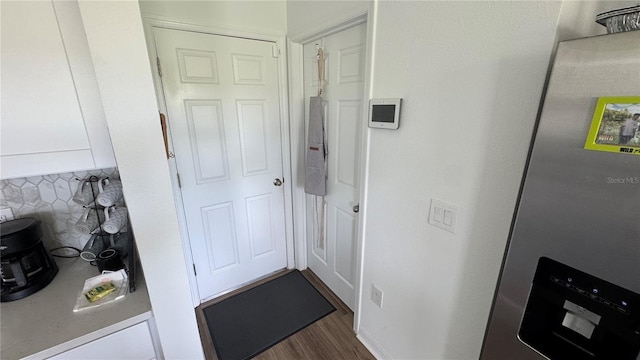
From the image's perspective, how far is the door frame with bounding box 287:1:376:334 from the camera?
129cm

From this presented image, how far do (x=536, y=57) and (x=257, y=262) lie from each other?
2.19 meters

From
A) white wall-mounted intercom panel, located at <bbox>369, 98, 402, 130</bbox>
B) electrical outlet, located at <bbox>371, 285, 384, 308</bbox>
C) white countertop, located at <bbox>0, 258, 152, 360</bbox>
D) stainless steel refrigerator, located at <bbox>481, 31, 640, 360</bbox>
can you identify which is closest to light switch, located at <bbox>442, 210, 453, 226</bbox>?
stainless steel refrigerator, located at <bbox>481, 31, 640, 360</bbox>

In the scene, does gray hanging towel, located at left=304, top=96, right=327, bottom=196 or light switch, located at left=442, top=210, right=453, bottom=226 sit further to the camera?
gray hanging towel, located at left=304, top=96, right=327, bottom=196

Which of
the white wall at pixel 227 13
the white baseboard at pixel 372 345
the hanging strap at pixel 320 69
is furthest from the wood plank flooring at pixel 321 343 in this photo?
the white wall at pixel 227 13

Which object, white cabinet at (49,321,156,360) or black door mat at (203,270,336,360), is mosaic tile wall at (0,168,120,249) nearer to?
white cabinet at (49,321,156,360)

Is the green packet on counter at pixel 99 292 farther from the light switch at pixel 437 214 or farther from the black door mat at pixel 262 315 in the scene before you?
the light switch at pixel 437 214

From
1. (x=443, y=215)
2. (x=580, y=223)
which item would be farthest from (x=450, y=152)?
(x=580, y=223)

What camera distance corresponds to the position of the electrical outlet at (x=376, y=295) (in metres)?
1.48

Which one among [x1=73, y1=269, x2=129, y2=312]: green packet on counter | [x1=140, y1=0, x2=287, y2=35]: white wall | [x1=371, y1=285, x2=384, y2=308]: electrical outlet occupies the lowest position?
[x1=371, y1=285, x2=384, y2=308]: electrical outlet

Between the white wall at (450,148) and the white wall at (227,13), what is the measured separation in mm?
567

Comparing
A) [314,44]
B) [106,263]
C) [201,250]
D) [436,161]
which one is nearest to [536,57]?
[436,161]

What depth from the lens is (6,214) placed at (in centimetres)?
119

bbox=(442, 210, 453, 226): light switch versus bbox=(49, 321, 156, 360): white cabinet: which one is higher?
bbox=(442, 210, 453, 226): light switch

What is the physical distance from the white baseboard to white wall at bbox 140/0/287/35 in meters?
2.18
